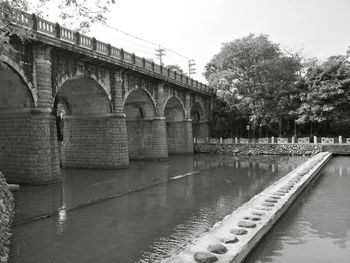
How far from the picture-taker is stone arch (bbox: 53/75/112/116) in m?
20.1

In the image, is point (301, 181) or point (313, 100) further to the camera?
point (313, 100)

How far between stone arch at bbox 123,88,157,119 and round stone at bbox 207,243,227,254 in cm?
2036

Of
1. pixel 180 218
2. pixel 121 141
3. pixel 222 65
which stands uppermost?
pixel 222 65

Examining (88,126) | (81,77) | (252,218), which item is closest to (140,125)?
(88,126)

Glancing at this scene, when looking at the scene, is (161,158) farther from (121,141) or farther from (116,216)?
(116,216)

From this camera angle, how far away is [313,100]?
32.1 meters

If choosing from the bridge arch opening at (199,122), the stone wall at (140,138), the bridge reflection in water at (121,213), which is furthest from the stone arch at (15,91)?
the bridge arch opening at (199,122)

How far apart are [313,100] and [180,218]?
85.3 feet

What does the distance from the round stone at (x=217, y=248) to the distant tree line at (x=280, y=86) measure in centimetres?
2787

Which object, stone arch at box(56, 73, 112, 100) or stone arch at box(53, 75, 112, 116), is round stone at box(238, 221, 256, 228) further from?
stone arch at box(53, 75, 112, 116)

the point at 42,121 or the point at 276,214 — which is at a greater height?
the point at 42,121

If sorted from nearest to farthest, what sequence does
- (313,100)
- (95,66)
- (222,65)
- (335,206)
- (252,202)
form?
(252,202), (335,206), (95,66), (313,100), (222,65)

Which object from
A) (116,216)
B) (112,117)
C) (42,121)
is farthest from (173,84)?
(116,216)

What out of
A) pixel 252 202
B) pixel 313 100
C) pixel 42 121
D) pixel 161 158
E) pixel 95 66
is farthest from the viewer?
pixel 313 100
